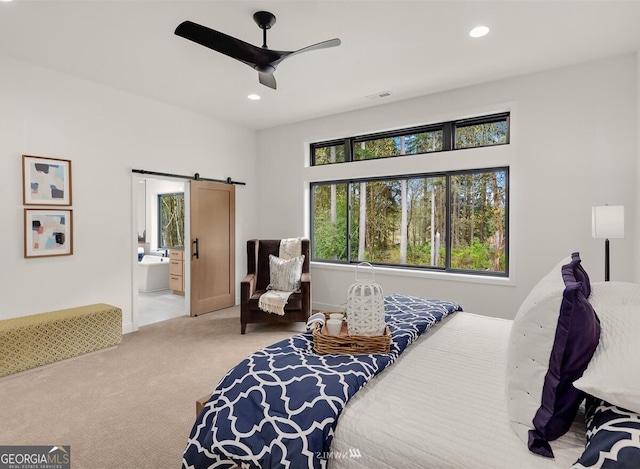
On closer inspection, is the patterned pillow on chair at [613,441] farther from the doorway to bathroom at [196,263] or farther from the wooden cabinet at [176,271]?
the wooden cabinet at [176,271]

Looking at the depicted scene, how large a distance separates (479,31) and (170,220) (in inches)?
247

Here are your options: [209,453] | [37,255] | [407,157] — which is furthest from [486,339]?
[37,255]

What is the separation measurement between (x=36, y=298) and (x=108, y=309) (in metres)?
0.64

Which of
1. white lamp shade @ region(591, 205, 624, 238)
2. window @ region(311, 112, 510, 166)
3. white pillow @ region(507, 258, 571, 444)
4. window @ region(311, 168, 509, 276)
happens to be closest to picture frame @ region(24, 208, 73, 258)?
window @ region(311, 168, 509, 276)

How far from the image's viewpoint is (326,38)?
286cm

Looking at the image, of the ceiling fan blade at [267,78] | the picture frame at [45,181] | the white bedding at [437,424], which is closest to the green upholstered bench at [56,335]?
the picture frame at [45,181]

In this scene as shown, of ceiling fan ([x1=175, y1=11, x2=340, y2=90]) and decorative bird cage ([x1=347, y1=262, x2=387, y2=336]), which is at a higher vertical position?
ceiling fan ([x1=175, y1=11, x2=340, y2=90])

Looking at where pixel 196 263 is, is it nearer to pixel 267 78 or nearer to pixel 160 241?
pixel 267 78

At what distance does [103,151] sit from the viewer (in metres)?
3.88

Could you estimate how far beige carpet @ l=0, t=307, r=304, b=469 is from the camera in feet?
6.56

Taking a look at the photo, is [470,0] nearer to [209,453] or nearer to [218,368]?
[209,453]

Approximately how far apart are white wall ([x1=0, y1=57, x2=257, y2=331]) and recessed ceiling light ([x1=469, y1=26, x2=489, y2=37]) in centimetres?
356

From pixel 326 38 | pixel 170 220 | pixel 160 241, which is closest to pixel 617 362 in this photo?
pixel 326 38

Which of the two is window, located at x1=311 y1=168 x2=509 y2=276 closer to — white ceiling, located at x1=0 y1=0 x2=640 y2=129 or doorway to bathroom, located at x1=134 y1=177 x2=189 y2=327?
white ceiling, located at x1=0 y1=0 x2=640 y2=129
